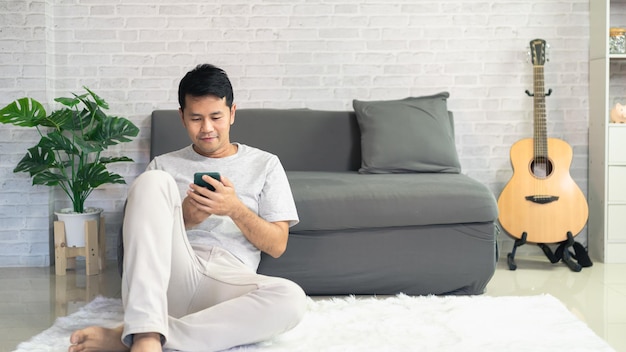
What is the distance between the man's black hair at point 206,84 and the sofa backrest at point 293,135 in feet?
4.82

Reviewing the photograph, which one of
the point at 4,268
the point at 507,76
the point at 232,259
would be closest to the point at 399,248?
the point at 232,259

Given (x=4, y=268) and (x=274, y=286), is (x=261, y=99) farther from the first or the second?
(x=274, y=286)

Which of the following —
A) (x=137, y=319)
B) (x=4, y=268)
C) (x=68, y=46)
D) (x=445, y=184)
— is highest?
(x=68, y=46)

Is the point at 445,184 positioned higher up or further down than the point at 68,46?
further down

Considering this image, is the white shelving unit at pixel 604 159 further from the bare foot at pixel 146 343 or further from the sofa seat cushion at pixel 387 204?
the bare foot at pixel 146 343

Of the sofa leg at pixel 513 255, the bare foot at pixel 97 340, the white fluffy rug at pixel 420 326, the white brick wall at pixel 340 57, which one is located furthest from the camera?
the white brick wall at pixel 340 57

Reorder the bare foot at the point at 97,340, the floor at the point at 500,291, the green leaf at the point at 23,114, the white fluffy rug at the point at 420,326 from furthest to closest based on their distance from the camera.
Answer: the green leaf at the point at 23,114
the floor at the point at 500,291
the white fluffy rug at the point at 420,326
the bare foot at the point at 97,340

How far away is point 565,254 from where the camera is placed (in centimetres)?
401

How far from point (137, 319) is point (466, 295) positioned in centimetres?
171

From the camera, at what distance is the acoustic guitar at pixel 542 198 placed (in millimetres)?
4004

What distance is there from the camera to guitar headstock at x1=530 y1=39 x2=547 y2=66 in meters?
4.20

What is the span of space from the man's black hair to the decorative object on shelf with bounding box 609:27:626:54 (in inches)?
98.1

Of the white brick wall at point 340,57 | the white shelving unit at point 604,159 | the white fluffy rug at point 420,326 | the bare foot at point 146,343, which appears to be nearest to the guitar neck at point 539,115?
the white brick wall at point 340,57

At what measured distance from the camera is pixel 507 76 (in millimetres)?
4367
